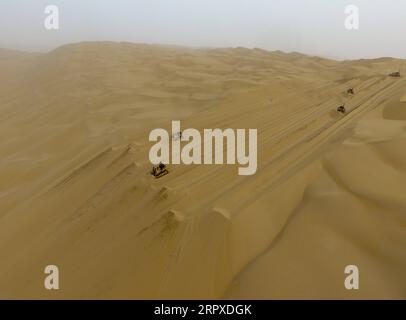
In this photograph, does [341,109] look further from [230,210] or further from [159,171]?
[230,210]

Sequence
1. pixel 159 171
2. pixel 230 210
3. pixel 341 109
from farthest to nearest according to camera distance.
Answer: pixel 341 109 → pixel 159 171 → pixel 230 210

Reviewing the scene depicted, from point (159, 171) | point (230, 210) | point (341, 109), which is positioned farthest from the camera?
point (341, 109)

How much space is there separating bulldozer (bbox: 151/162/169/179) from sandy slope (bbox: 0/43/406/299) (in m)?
0.10

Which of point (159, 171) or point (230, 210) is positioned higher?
point (159, 171)

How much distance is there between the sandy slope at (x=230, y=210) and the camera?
3227mm

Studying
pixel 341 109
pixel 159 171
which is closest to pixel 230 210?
pixel 159 171

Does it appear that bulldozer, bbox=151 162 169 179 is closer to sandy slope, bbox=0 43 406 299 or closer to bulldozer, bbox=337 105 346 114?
sandy slope, bbox=0 43 406 299

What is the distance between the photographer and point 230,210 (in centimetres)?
393

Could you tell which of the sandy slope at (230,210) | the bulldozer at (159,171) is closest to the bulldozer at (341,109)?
the sandy slope at (230,210)

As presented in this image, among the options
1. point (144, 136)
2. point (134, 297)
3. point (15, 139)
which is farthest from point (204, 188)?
point (15, 139)

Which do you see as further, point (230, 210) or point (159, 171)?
point (159, 171)

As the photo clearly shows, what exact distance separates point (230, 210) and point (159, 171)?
152 centimetres

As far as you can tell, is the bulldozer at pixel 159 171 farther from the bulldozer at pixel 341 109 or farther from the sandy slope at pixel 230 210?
the bulldozer at pixel 341 109

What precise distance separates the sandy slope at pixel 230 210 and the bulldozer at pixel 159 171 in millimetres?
100
